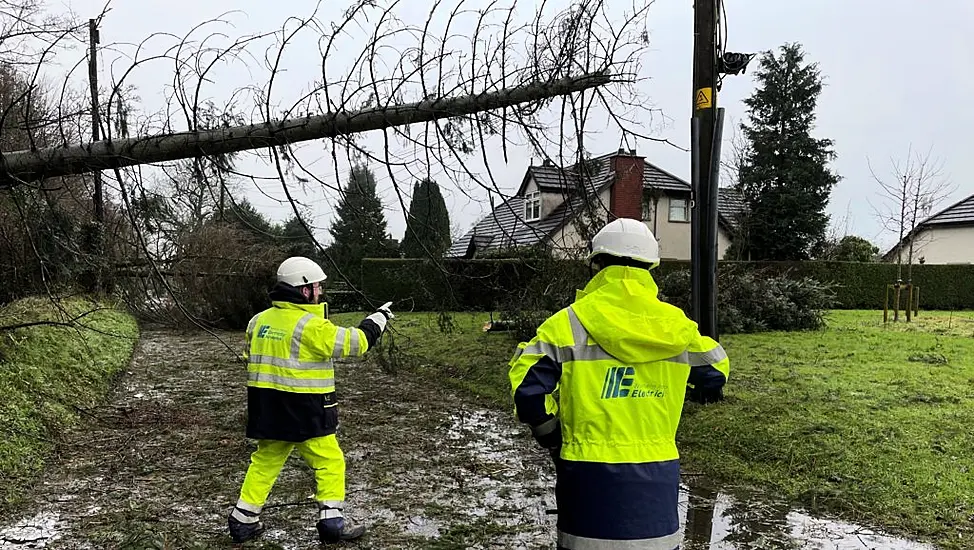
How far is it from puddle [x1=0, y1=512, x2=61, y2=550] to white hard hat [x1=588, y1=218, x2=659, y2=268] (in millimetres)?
3917

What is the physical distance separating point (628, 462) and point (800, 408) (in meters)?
5.18

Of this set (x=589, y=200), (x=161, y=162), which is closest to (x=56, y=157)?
(x=161, y=162)

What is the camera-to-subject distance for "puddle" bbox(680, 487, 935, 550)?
4.29 meters

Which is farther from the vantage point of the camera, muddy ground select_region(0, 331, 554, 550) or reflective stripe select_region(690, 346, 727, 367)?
muddy ground select_region(0, 331, 554, 550)

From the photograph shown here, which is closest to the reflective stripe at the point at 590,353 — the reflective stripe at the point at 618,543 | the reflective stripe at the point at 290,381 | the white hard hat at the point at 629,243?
the white hard hat at the point at 629,243

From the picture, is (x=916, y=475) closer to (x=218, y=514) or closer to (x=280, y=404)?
(x=280, y=404)

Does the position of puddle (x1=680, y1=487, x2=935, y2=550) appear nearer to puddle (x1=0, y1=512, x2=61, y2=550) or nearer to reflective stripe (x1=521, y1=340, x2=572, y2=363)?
reflective stripe (x1=521, y1=340, x2=572, y2=363)

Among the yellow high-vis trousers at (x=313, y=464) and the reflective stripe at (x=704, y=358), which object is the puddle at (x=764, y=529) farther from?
the yellow high-vis trousers at (x=313, y=464)

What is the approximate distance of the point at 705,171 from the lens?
7.11 m

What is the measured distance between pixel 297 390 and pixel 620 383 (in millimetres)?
2286

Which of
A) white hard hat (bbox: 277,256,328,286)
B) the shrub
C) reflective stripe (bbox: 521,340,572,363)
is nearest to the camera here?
reflective stripe (bbox: 521,340,572,363)

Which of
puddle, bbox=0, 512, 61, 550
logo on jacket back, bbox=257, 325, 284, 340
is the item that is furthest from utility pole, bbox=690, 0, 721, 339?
puddle, bbox=0, 512, 61, 550

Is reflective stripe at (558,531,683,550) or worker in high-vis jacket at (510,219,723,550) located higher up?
worker in high-vis jacket at (510,219,723,550)

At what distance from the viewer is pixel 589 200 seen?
491 cm
